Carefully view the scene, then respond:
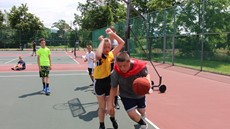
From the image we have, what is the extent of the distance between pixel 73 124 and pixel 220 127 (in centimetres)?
298

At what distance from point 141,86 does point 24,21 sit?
52932 mm

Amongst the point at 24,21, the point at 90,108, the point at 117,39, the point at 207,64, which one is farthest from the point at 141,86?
the point at 24,21

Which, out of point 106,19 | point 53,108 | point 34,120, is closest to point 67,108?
point 53,108

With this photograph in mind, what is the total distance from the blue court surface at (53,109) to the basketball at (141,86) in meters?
1.48

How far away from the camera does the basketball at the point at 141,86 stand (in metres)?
4.09

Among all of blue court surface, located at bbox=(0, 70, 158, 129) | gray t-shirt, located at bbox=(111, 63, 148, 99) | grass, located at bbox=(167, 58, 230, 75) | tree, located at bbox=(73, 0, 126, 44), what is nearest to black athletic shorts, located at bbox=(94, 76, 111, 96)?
gray t-shirt, located at bbox=(111, 63, 148, 99)

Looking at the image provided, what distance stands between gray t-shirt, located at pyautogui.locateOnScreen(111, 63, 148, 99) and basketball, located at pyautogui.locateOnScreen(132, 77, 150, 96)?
0.20m

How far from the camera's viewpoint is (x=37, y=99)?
808 centimetres

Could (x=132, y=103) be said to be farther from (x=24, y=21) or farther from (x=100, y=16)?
(x=24, y=21)

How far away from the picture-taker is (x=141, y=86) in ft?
13.4

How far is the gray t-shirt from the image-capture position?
14.3ft

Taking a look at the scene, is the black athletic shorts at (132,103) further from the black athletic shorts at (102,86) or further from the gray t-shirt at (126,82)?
the black athletic shorts at (102,86)

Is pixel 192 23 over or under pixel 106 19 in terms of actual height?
under

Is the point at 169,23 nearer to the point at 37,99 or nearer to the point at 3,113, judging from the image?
the point at 37,99
